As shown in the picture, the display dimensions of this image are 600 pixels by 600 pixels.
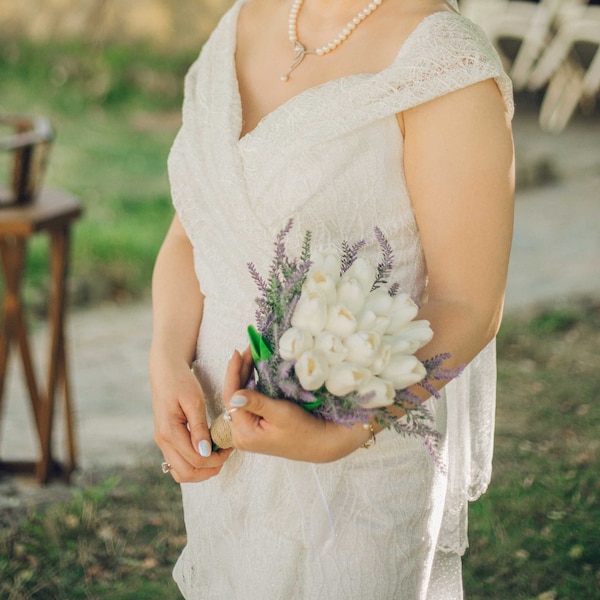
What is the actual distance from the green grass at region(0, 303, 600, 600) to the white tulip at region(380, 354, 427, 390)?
1981 millimetres

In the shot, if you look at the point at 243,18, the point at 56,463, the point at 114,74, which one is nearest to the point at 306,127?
the point at 243,18

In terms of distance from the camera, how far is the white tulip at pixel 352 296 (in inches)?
48.0

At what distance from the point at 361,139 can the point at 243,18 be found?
21.7 inches

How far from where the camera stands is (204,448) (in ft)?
5.22

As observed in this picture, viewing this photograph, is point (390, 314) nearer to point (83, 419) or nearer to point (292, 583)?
point (292, 583)

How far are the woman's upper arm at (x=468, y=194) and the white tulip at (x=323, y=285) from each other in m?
0.30

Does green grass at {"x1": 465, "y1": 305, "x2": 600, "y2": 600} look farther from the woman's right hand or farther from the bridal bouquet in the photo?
the bridal bouquet

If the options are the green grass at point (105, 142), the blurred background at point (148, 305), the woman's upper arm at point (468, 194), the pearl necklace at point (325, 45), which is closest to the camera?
the woman's upper arm at point (468, 194)

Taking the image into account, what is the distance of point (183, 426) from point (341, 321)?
0.58 m

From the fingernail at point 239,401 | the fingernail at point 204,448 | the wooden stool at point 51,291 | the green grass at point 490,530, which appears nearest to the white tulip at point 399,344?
the fingernail at point 239,401

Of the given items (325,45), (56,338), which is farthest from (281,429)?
(56,338)

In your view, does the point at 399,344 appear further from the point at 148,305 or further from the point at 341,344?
the point at 148,305

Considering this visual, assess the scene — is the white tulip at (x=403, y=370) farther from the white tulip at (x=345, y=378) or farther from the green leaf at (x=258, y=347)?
the green leaf at (x=258, y=347)

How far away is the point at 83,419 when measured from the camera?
4.62 m
